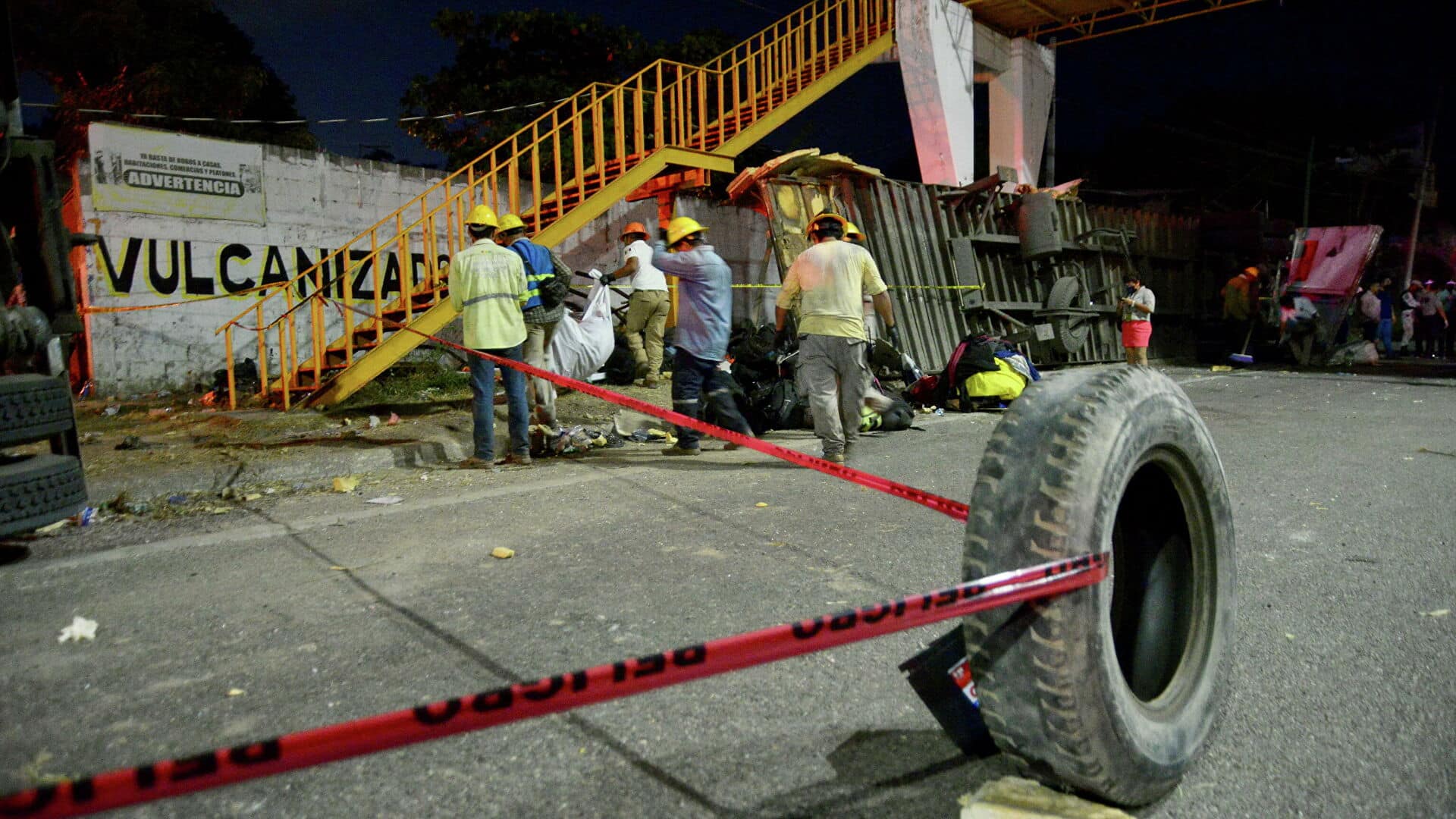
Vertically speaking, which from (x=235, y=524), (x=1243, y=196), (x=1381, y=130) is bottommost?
(x=235, y=524)

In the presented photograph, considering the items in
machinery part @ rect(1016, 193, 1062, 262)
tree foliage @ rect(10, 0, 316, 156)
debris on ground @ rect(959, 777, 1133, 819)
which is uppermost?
tree foliage @ rect(10, 0, 316, 156)

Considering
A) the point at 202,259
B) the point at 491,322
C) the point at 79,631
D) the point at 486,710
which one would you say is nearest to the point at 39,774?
the point at 79,631

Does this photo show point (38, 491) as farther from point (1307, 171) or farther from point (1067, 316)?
point (1307, 171)

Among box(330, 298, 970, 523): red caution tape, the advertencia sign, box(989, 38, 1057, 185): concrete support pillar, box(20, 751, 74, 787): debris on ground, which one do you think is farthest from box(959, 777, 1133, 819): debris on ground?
box(989, 38, 1057, 185): concrete support pillar

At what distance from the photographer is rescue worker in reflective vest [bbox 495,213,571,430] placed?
717 centimetres

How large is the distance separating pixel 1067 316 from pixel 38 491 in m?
13.7

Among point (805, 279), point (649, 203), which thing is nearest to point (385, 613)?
point (805, 279)

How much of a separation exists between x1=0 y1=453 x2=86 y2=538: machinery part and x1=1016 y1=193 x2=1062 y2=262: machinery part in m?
13.2

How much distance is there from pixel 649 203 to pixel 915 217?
12.8ft

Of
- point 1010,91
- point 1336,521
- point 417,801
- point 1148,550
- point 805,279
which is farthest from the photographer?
point 1010,91

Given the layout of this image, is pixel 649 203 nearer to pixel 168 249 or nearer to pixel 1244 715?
pixel 168 249

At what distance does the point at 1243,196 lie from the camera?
33.6 meters

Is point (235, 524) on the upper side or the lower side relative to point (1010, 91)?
lower

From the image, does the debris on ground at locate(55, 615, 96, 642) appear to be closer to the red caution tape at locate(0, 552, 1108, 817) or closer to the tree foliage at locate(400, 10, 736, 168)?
the red caution tape at locate(0, 552, 1108, 817)
